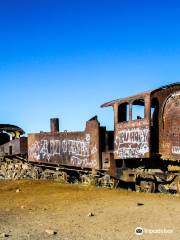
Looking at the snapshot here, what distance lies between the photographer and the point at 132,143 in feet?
50.9

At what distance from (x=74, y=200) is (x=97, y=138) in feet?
13.1

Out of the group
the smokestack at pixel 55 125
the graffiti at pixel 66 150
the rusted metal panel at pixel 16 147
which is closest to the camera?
the graffiti at pixel 66 150

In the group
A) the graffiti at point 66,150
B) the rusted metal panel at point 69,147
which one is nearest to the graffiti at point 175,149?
the rusted metal panel at point 69,147

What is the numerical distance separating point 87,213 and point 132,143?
4.82 meters

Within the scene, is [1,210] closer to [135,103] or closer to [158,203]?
[158,203]

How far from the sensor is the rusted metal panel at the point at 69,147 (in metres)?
17.6

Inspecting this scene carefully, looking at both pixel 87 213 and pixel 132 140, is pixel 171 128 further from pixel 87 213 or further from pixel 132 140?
pixel 87 213

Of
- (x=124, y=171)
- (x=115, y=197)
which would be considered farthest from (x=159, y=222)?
(x=124, y=171)

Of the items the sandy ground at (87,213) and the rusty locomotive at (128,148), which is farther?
the rusty locomotive at (128,148)

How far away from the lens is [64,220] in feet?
33.9

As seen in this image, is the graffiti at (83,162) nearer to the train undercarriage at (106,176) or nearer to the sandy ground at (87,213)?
the train undercarriage at (106,176)

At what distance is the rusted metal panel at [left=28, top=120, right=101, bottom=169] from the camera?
17.6 m

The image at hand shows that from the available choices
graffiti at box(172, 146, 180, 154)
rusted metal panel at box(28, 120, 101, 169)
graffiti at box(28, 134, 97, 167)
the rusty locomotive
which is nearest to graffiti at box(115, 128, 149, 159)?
the rusty locomotive

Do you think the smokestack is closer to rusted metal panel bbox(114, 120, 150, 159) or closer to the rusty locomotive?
the rusty locomotive
